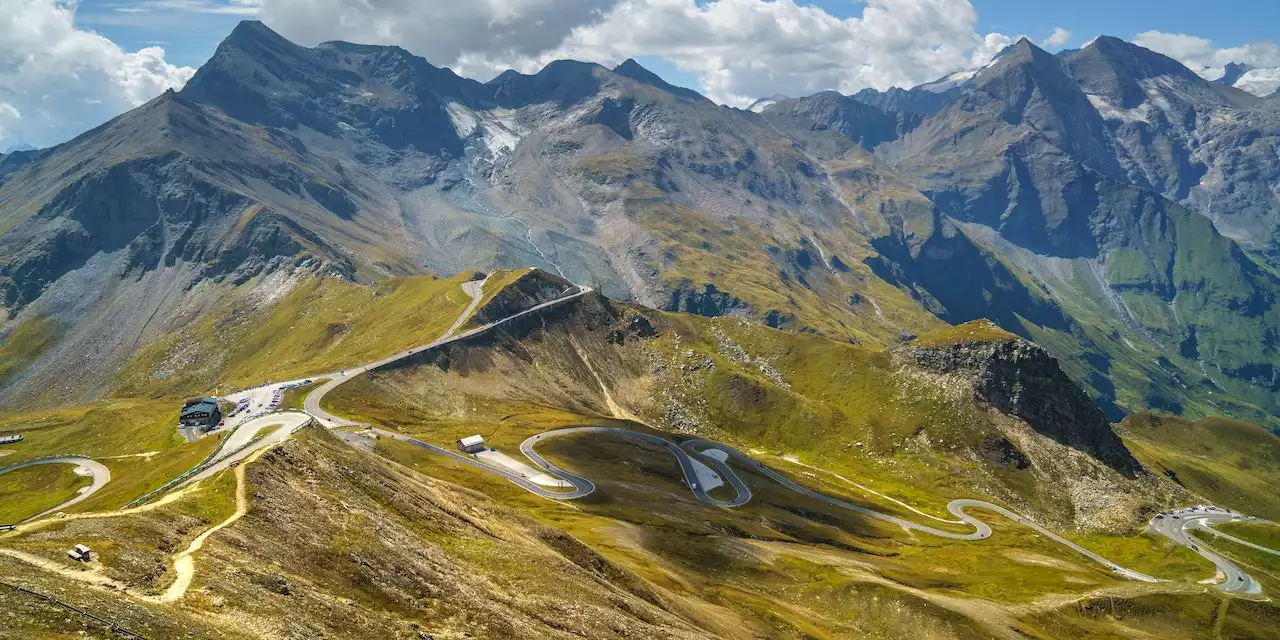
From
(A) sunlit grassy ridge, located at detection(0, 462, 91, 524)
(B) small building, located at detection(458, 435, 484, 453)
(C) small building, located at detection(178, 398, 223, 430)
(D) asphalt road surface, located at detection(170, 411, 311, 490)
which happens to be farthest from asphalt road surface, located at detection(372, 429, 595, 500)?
(A) sunlit grassy ridge, located at detection(0, 462, 91, 524)

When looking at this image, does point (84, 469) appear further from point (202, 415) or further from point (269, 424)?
point (269, 424)

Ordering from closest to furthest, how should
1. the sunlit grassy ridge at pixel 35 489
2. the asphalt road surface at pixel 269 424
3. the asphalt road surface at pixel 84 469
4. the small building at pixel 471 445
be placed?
1. the asphalt road surface at pixel 269 424
2. the asphalt road surface at pixel 84 469
3. the sunlit grassy ridge at pixel 35 489
4. the small building at pixel 471 445

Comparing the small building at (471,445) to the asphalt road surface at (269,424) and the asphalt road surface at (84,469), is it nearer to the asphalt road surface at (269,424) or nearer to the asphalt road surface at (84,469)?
the asphalt road surface at (269,424)

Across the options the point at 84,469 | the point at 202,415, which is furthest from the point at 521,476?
the point at 84,469

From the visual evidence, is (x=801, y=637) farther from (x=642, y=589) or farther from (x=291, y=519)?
(x=291, y=519)

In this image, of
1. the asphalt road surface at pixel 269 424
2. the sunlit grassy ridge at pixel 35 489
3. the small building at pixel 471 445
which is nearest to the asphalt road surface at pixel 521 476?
the small building at pixel 471 445

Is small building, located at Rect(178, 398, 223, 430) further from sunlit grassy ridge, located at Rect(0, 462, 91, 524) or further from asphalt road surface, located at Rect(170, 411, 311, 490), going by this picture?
sunlit grassy ridge, located at Rect(0, 462, 91, 524)

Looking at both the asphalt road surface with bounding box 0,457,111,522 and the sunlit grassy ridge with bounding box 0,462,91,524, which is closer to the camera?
the asphalt road surface with bounding box 0,457,111,522
